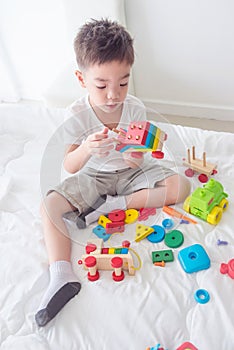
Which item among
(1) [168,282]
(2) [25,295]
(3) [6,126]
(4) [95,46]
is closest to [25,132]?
(3) [6,126]

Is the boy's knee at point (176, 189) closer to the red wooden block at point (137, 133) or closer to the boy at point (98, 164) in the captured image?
→ the boy at point (98, 164)

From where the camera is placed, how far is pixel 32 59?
1862 mm

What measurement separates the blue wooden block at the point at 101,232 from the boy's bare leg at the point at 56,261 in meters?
0.07

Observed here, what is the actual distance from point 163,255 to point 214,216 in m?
0.16

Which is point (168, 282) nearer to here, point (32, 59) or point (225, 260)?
point (225, 260)

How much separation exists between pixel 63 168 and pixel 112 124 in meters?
0.17

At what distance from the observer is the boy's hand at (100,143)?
88 cm

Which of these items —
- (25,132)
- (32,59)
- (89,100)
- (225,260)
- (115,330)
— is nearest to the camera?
(115,330)

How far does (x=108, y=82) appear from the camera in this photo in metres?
0.90

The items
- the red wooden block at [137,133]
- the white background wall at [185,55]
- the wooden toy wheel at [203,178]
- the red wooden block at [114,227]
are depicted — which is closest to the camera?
the red wooden block at [137,133]

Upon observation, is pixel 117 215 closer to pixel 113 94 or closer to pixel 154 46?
pixel 113 94

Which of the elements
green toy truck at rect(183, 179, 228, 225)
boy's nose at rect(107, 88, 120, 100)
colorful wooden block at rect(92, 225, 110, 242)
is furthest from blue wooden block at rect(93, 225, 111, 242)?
boy's nose at rect(107, 88, 120, 100)

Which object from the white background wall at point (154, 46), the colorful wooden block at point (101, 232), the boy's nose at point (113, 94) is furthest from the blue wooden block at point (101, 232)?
the white background wall at point (154, 46)

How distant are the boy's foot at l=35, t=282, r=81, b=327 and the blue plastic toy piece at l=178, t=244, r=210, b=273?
0.75ft
